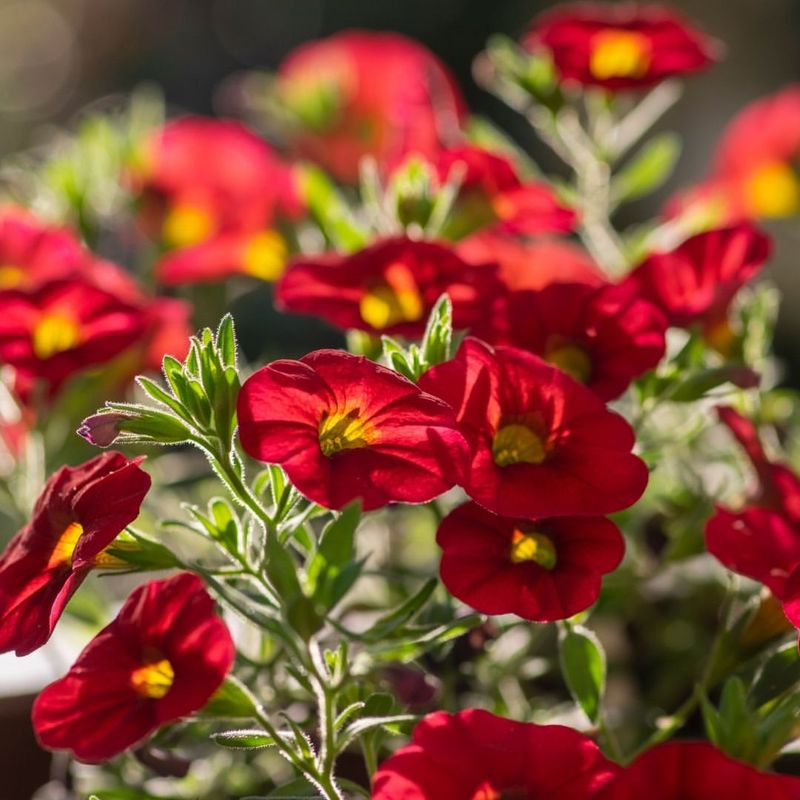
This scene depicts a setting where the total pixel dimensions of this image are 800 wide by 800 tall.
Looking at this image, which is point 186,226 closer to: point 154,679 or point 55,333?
point 55,333

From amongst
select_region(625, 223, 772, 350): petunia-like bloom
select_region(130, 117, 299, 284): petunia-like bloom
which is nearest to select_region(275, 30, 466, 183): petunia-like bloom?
select_region(130, 117, 299, 284): petunia-like bloom

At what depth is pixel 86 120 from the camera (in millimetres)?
959

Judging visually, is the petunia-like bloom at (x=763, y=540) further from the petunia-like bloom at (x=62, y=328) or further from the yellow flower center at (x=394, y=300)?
the petunia-like bloom at (x=62, y=328)

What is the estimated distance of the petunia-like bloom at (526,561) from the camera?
1.54 feet

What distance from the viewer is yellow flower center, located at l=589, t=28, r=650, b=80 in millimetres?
770

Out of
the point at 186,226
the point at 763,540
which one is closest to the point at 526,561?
the point at 763,540

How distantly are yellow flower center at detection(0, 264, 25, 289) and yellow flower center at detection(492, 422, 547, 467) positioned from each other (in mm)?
394

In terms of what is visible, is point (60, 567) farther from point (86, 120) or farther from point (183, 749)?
point (86, 120)

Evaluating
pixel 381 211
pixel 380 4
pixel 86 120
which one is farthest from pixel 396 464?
pixel 380 4

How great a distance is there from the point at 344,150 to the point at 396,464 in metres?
0.67

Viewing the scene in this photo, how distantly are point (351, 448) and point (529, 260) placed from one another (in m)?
0.34

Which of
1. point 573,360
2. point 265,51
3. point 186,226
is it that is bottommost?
point 265,51

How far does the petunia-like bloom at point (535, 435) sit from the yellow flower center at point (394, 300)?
0.11m

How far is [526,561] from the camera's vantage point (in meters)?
0.49
